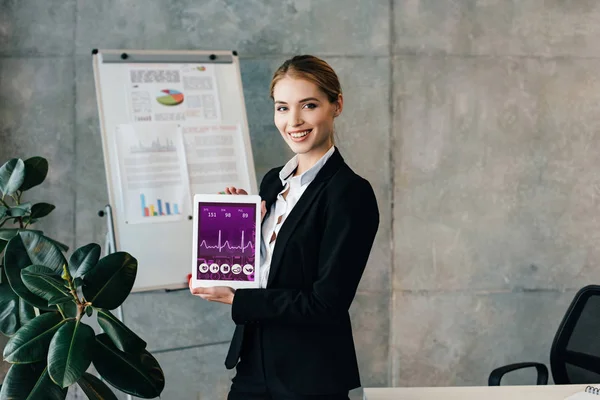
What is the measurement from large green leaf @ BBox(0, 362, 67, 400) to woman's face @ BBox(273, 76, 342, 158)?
107cm

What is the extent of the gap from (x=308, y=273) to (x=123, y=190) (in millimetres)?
1521

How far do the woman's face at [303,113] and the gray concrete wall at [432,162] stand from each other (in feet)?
6.03

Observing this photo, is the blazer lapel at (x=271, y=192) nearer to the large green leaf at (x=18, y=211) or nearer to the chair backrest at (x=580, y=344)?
the large green leaf at (x=18, y=211)

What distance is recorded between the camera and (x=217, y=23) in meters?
3.81

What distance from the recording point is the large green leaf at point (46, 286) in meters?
2.15

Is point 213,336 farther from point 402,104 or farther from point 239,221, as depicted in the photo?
point 239,221

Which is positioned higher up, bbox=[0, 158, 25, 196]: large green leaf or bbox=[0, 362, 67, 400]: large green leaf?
bbox=[0, 158, 25, 196]: large green leaf

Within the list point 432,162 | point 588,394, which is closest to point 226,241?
point 588,394

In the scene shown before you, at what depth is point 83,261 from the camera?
7.60 feet

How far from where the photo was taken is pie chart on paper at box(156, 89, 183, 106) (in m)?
3.37

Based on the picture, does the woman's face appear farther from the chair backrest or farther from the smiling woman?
the chair backrest

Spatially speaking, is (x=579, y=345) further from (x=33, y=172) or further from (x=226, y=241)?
(x=33, y=172)

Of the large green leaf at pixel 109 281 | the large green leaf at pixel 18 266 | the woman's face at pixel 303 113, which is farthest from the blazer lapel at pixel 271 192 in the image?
the large green leaf at pixel 18 266

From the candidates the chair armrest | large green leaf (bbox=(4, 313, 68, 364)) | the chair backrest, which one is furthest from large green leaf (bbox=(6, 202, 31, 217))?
the chair backrest
